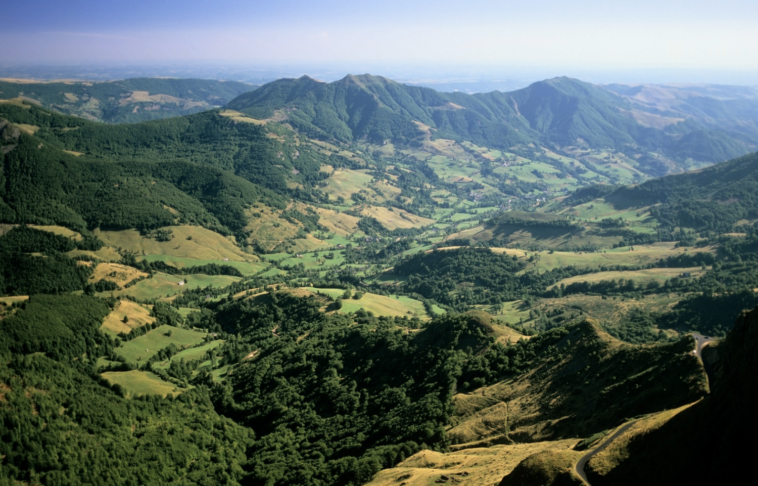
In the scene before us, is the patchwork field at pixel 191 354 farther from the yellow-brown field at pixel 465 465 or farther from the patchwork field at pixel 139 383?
the yellow-brown field at pixel 465 465

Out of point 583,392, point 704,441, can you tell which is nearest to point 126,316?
point 583,392

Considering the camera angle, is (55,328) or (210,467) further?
(55,328)

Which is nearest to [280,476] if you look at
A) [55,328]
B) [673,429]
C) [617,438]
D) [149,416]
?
[149,416]

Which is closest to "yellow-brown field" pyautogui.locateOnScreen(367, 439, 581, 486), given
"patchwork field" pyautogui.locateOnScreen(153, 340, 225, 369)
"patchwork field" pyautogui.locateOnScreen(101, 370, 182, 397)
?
"patchwork field" pyautogui.locateOnScreen(101, 370, 182, 397)

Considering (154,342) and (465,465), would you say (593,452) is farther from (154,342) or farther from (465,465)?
(154,342)

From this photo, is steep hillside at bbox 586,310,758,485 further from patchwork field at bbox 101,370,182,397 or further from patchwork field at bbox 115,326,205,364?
patchwork field at bbox 115,326,205,364

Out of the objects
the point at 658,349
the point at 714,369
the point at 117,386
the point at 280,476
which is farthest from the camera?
the point at 117,386

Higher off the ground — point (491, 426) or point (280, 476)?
point (491, 426)

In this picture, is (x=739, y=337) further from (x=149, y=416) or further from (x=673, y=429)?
(x=149, y=416)
